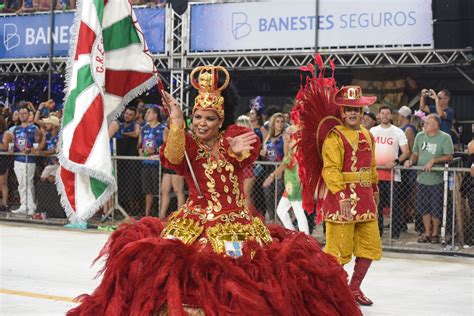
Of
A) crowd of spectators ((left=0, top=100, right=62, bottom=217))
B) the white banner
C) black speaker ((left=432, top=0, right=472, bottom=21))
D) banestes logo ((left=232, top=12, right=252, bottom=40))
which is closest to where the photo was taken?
black speaker ((left=432, top=0, right=472, bottom=21))

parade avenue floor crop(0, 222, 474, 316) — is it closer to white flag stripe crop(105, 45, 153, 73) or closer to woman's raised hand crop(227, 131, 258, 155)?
white flag stripe crop(105, 45, 153, 73)

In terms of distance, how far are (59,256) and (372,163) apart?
4429 millimetres

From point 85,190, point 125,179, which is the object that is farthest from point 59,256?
point 85,190

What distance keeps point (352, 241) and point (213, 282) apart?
3.29 m

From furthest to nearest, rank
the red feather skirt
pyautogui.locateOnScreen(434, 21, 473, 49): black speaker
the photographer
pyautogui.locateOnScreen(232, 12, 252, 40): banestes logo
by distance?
pyautogui.locateOnScreen(232, 12, 252, 40): banestes logo, pyautogui.locateOnScreen(434, 21, 473, 49): black speaker, the photographer, the red feather skirt

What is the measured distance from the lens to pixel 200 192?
5523mm

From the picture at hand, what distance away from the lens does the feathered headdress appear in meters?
8.27

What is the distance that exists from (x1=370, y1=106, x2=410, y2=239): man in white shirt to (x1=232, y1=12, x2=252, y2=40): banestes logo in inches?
159

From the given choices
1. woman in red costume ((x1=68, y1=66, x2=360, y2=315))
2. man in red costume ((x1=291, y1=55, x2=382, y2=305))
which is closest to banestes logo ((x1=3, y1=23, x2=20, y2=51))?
man in red costume ((x1=291, y1=55, x2=382, y2=305))

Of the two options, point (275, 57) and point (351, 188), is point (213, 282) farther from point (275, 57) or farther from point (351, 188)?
point (275, 57)

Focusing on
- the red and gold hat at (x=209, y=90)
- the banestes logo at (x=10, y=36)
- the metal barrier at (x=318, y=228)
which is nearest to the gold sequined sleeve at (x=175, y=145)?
the red and gold hat at (x=209, y=90)

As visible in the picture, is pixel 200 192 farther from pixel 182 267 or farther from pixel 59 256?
pixel 59 256

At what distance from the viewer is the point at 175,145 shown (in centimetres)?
538

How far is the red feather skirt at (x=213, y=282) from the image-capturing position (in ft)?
16.5
